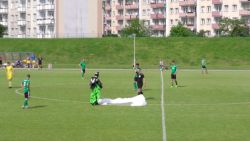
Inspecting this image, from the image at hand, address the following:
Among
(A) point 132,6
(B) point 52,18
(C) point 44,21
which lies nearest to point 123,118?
(B) point 52,18

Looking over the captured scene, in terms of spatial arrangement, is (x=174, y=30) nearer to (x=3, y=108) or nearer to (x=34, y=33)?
(x=34, y=33)

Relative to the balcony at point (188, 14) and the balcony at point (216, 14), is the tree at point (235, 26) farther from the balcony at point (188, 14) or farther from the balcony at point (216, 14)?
the balcony at point (188, 14)

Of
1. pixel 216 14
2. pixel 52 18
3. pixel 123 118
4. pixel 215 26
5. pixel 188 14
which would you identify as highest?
pixel 188 14

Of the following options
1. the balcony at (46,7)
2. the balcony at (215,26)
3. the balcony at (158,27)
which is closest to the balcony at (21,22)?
the balcony at (46,7)

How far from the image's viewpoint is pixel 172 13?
158750 mm

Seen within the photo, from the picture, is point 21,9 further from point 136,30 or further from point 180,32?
point 180,32

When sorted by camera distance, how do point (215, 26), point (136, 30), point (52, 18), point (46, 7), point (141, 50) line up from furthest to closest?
point (46, 7)
point (215, 26)
point (136, 30)
point (52, 18)
point (141, 50)

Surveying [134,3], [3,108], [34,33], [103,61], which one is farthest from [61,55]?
[3,108]

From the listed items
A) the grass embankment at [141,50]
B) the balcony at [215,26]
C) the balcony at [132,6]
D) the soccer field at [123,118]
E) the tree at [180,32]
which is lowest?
the soccer field at [123,118]

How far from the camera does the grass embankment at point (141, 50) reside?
105250mm

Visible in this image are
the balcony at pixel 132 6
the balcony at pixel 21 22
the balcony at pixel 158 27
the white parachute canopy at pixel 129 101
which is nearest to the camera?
the white parachute canopy at pixel 129 101

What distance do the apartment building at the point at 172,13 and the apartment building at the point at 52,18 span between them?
25685 millimetres

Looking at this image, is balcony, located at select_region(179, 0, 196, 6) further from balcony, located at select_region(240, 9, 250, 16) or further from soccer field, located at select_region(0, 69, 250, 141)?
soccer field, located at select_region(0, 69, 250, 141)

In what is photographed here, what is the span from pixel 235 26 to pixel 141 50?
3025 cm
